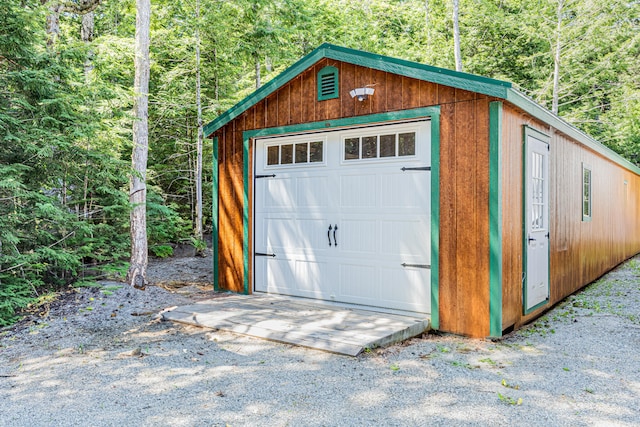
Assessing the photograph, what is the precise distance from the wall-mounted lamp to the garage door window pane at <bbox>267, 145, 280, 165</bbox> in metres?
1.43

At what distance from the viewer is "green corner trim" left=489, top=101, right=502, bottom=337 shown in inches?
171

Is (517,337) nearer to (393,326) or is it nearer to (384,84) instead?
(393,326)

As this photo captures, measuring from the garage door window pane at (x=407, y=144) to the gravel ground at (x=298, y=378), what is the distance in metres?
1.94

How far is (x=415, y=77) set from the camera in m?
4.75

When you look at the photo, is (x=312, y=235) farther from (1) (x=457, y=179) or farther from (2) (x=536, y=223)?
(2) (x=536, y=223)

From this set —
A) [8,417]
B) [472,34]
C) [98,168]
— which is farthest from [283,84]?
[472,34]

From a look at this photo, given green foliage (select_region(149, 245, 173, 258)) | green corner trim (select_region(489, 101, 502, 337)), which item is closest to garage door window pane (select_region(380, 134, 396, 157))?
green corner trim (select_region(489, 101, 502, 337))

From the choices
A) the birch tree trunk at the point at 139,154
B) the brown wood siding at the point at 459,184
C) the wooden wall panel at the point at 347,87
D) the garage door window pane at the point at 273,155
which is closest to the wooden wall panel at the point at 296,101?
the brown wood siding at the point at 459,184

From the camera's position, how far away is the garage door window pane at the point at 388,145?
5.14 metres

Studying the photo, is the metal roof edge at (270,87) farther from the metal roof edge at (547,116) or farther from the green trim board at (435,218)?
the metal roof edge at (547,116)

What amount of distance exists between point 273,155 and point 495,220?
10.1ft

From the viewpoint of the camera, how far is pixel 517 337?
15.2ft

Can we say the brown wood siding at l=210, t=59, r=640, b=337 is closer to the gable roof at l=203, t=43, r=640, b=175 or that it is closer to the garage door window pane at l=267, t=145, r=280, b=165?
the gable roof at l=203, t=43, r=640, b=175

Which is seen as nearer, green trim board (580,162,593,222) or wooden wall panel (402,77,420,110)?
wooden wall panel (402,77,420,110)
